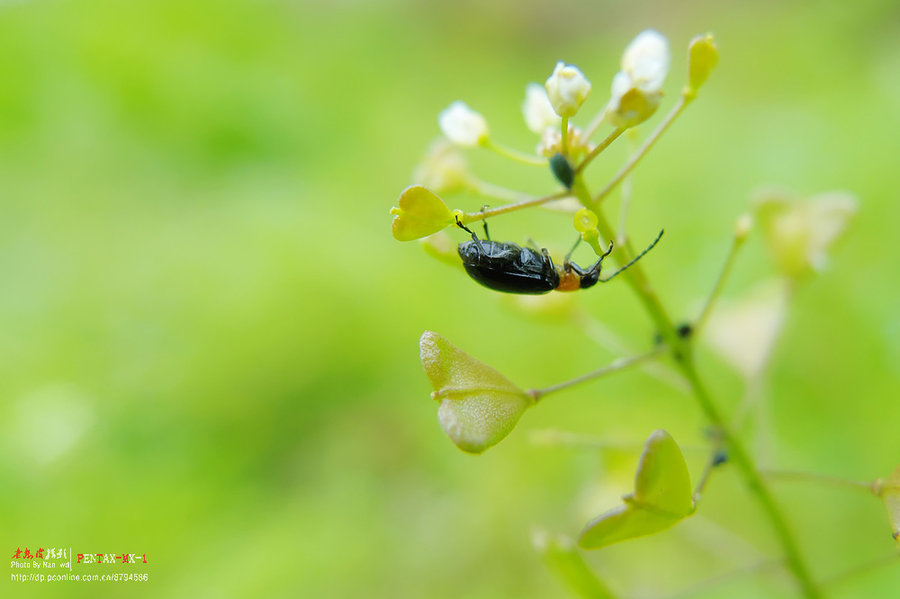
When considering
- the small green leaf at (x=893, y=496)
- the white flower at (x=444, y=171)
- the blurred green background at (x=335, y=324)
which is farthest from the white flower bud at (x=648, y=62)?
the blurred green background at (x=335, y=324)

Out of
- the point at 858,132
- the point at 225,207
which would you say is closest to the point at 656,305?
the point at 858,132

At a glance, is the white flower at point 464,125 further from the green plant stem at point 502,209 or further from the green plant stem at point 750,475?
the green plant stem at point 750,475

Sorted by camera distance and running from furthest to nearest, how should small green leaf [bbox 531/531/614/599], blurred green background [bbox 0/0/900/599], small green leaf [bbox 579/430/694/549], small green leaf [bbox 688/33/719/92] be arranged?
1. blurred green background [bbox 0/0/900/599]
2. small green leaf [bbox 531/531/614/599]
3. small green leaf [bbox 688/33/719/92]
4. small green leaf [bbox 579/430/694/549]

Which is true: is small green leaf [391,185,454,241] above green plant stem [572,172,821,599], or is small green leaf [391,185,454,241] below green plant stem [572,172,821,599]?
above

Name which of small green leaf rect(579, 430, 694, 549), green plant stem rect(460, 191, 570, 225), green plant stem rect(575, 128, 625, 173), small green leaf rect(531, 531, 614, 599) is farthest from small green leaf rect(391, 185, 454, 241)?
small green leaf rect(531, 531, 614, 599)

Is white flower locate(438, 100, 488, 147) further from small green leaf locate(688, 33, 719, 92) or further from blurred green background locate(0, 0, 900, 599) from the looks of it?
blurred green background locate(0, 0, 900, 599)
